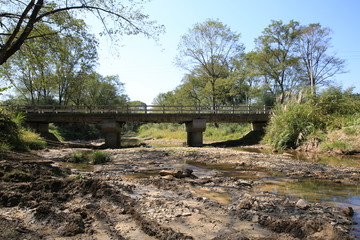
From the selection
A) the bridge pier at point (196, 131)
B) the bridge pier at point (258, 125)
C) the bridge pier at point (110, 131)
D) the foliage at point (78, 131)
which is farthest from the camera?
the foliage at point (78, 131)

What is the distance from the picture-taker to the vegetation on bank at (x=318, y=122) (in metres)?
15.0

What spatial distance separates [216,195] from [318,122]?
14.2 m

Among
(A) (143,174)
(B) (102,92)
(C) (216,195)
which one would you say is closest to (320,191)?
(C) (216,195)

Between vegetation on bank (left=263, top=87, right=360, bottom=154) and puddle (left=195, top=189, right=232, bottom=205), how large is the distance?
36.4 feet

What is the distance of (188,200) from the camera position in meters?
5.09

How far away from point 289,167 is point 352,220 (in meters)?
5.55

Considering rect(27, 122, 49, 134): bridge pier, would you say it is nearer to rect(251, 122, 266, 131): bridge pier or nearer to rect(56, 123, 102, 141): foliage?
rect(56, 123, 102, 141): foliage

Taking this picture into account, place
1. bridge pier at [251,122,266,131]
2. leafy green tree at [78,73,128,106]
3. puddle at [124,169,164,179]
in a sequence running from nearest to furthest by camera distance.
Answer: puddle at [124,169,164,179]
bridge pier at [251,122,266,131]
leafy green tree at [78,73,128,106]

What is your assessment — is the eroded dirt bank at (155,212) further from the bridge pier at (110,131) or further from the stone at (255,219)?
the bridge pier at (110,131)

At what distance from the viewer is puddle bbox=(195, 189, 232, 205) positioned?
515 cm

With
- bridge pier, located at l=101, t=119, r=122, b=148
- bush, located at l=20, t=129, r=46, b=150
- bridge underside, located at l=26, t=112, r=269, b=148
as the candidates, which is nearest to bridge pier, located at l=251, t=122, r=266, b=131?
bridge underside, located at l=26, t=112, r=269, b=148

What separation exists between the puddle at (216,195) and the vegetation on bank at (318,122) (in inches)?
436

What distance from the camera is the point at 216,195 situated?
558 cm

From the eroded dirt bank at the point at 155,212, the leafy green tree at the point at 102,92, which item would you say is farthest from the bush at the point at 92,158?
the leafy green tree at the point at 102,92
